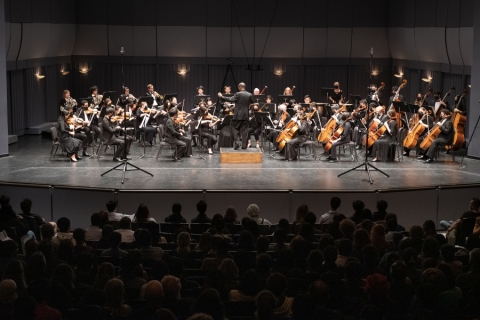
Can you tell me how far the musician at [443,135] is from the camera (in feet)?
55.0

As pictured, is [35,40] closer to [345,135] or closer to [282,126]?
[282,126]

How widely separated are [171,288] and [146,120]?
41.7 feet

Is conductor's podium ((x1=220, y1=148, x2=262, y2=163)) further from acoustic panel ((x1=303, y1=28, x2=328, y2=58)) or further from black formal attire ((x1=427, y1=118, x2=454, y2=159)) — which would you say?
acoustic panel ((x1=303, y1=28, x2=328, y2=58))

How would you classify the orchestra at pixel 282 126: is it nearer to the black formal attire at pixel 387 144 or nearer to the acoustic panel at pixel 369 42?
the black formal attire at pixel 387 144

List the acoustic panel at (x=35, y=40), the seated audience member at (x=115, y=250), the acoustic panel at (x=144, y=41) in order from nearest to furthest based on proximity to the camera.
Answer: the seated audience member at (x=115, y=250) < the acoustic panel at (x=35, y=40) < the acoustic panel at (x=144, y=41)

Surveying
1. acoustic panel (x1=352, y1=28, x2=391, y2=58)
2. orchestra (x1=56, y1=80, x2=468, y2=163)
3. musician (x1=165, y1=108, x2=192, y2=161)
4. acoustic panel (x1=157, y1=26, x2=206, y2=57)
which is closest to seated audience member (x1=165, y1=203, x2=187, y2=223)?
orchestra (x1=56, y1=80, x2=468, y2=163)

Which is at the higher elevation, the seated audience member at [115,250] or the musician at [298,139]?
the musician at [298,139]

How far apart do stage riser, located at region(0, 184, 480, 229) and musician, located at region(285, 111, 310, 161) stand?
217 inches

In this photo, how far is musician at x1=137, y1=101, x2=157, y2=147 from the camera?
726 inches

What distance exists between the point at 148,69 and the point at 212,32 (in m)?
Result: 2.49

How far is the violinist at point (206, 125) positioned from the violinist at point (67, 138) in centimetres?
301

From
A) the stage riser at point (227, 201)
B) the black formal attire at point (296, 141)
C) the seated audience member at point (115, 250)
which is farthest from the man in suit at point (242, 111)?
the seated audience member at point (115, 250)

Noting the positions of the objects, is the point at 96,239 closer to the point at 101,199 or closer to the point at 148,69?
the point at 101,199

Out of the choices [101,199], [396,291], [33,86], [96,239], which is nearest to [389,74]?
[33,86]
